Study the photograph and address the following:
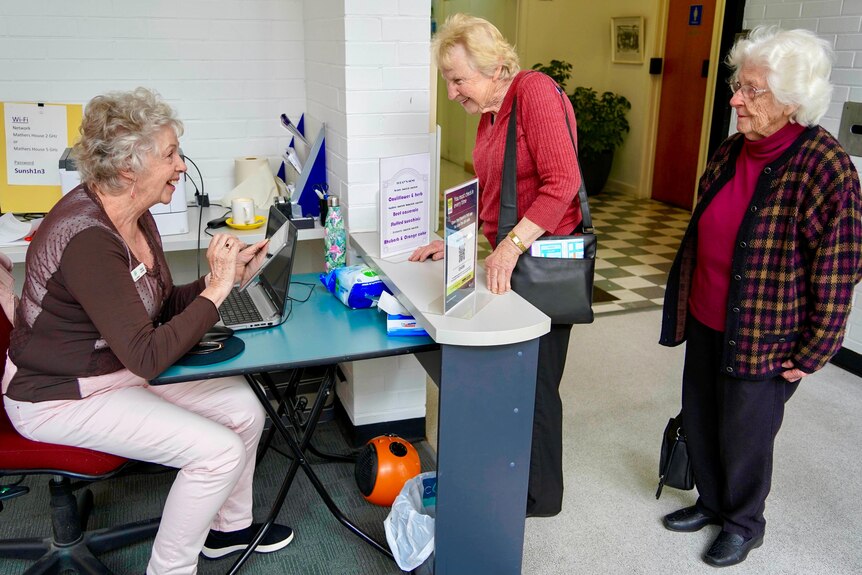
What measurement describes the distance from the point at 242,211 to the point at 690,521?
1999 millimetres

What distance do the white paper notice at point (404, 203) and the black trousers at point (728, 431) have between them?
906mm

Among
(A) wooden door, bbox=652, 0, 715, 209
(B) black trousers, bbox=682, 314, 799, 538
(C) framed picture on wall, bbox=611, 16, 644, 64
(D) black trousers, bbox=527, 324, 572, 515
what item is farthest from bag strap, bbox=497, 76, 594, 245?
(C) framed picture on wall, bbox=611, 16, 644, 64

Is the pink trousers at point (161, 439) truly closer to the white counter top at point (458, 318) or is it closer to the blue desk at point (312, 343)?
the blue desk at point (312, 343)

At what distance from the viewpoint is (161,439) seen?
72.6 inches

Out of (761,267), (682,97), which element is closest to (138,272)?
(761,267)

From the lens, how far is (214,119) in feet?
11.1

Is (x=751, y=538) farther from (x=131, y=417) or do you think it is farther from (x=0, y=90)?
(x=0, y=90)

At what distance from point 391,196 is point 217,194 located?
1476 mm

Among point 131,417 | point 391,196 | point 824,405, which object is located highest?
point 391,196

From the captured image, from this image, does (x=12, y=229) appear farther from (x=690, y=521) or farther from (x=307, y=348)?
(x=690, y=521)

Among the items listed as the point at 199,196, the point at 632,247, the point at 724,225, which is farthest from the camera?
the point at 632,247

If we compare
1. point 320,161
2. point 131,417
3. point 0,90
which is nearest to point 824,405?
point 320,161

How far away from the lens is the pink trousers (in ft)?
5.99

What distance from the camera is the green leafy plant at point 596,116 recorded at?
7168 millimetres
